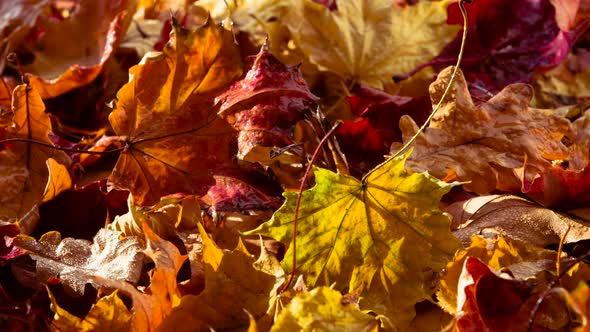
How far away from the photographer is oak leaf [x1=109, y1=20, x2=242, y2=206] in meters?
0.65

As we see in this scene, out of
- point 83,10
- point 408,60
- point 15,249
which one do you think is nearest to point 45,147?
point 15,249

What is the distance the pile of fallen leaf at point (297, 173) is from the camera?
52 centimetres

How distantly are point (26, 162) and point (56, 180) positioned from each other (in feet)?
0.19

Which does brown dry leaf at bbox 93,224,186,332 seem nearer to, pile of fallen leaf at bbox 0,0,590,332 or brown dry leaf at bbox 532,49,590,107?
pile of fallen leaf at bbox 0,0,590,332

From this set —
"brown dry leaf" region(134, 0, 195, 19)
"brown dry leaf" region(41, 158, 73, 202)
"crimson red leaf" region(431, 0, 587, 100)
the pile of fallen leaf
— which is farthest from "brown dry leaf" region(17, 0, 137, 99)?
"crimson red leaf" region(431, 0, 587, 100)

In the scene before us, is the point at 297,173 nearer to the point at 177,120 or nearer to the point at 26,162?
the point at 177,120

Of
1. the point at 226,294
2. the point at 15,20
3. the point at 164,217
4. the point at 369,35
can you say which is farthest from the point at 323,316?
the point at 15,20

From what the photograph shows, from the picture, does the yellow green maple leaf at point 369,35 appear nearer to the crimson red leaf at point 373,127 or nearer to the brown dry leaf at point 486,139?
Result: the crimson red leaf at point 373,127

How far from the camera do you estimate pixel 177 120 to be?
2.19 feet

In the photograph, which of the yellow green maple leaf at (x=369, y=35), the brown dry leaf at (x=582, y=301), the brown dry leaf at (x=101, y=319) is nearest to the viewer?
the brown dry leaf at (x=582, y=301)

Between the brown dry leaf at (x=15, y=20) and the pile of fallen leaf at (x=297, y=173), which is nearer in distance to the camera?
the pile of fallen leaf at (x=297, y=173)

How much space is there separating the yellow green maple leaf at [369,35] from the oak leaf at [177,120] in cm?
21

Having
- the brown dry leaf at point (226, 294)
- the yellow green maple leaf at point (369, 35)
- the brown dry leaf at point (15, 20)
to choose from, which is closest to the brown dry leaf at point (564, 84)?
the yellow green maple leaf at point (369, 35)

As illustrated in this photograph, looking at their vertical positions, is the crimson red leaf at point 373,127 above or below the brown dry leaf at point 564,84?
above
